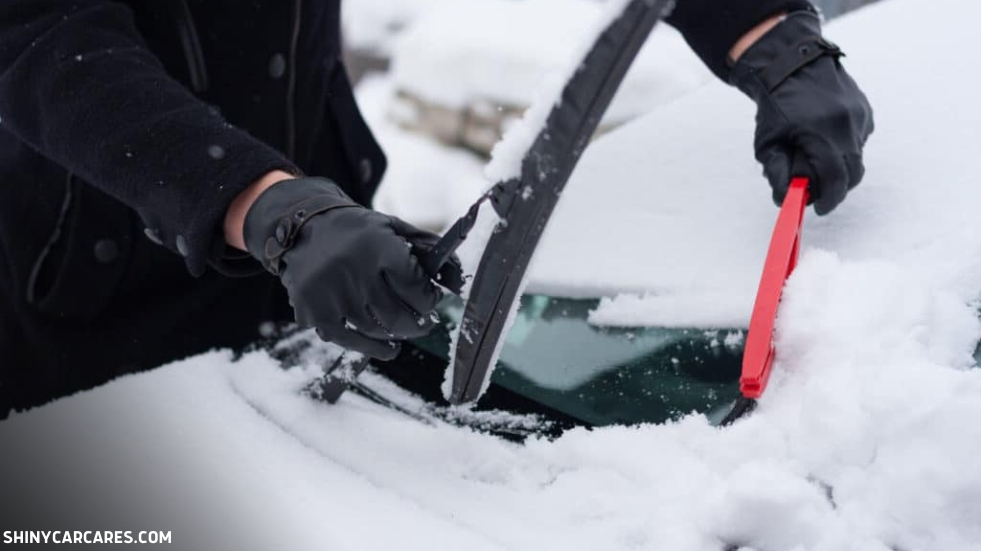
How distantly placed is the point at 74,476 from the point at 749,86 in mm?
954

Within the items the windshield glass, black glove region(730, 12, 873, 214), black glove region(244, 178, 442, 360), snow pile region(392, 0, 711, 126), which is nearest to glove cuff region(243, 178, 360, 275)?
black glove region(244, 178, 442, 360)

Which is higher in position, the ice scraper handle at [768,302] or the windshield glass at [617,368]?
the ice scraper handle at [768,302]

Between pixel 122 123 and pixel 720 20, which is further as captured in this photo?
pixel 720 20

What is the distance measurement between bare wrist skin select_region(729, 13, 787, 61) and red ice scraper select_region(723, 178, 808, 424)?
1.13 feet

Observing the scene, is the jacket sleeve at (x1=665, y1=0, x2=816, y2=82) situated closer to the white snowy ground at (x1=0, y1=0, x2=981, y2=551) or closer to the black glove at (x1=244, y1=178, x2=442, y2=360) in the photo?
the white snowy ground at (x1=0, y1=0, x2=981, y2=551)

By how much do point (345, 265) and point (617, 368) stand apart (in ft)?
1.29

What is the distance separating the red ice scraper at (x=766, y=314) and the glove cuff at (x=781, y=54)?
27 cm

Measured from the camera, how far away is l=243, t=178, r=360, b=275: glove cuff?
3.09 ft

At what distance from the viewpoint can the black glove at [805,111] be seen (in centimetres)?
119

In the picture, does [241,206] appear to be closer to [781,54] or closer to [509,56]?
[781,54]

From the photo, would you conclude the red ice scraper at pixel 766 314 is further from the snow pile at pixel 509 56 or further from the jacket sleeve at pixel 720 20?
the snow pile at pixel 509 56

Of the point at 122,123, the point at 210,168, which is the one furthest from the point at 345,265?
the point at 122,123

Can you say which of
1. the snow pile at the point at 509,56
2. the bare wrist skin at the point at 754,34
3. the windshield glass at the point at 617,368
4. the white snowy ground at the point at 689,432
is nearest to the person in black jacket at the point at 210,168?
the bare wrist skin at the point at 754,34

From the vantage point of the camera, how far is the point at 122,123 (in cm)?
104
